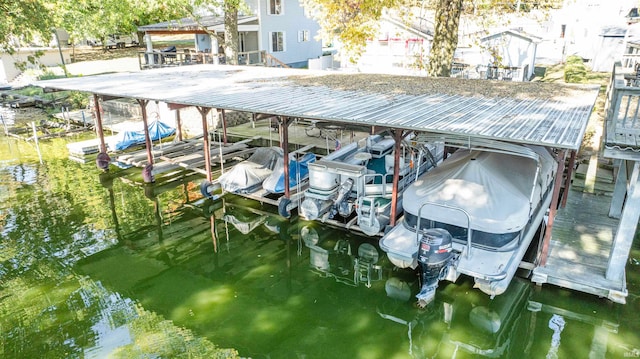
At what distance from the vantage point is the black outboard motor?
730 cm

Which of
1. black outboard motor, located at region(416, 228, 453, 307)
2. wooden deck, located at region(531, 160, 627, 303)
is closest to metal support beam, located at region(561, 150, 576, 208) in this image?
wooden deck, located at region(531, 160, 627, 303)

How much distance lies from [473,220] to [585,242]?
279cm

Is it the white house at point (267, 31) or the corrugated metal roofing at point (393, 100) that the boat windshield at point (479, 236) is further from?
the white house at point (267, 31)

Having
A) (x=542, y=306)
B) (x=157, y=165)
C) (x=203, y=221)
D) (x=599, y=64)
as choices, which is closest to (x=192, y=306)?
(x=203, y=221)

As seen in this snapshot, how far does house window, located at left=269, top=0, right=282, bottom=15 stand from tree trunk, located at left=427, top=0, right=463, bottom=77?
1489 cm

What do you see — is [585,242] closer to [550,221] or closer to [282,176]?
[550,221]

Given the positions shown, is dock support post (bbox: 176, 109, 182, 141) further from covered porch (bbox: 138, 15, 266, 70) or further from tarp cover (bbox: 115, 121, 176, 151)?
covered porch (bbox: 138, 15, 266, 70)

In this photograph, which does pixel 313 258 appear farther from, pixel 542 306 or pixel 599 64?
pixel 599 64

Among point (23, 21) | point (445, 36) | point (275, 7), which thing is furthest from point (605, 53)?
point (23, 21)

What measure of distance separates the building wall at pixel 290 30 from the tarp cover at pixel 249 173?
55.7 feet

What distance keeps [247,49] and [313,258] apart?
78.4 feet

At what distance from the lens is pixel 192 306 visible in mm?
7758

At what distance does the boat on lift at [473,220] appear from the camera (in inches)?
291

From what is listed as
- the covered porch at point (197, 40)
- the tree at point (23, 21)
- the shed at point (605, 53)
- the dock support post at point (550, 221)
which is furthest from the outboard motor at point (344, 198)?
the shed at point (605, 53)
